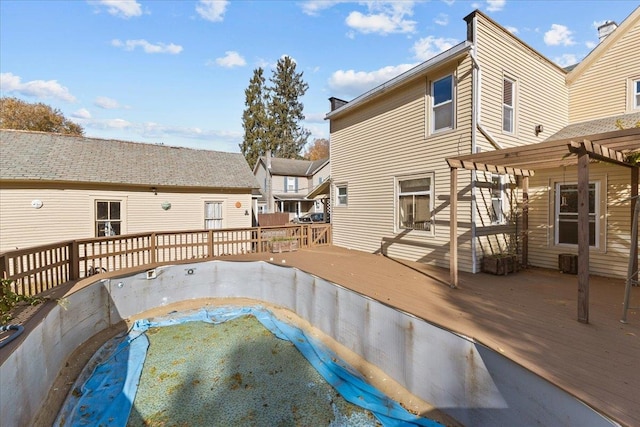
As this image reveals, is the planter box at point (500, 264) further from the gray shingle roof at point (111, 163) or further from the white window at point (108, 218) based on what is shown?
the white window at point (108, 218)

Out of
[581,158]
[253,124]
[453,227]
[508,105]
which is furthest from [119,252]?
[253,124]

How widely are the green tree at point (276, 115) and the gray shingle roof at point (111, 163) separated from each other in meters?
20.6

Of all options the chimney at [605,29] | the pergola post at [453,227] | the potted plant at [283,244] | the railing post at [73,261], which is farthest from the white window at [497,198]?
the railing post at [73,261]

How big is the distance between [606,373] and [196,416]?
4362mm

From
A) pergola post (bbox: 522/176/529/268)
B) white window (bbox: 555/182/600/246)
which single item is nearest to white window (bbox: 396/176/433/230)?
pergola post (bbox: 522/176/529/268)

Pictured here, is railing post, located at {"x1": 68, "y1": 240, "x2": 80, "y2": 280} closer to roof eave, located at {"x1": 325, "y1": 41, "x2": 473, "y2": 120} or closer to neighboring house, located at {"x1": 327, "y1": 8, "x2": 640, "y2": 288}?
neighboring house, located at {"x1": 327, "y1": 8, "x2": 640, "y2": 288}

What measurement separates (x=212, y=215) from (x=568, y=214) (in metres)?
11.5

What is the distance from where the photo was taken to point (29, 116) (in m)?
22.5

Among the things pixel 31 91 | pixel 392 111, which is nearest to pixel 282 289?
pixel 392 111

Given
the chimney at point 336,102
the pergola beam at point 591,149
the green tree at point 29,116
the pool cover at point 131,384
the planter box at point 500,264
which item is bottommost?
the pool cover at point 131,384

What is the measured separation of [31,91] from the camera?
25172 mm

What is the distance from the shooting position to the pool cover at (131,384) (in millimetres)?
A: 3389

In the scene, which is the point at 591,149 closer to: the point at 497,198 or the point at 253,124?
the point at 497,198

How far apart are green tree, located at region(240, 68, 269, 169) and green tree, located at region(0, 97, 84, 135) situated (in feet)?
53.2
